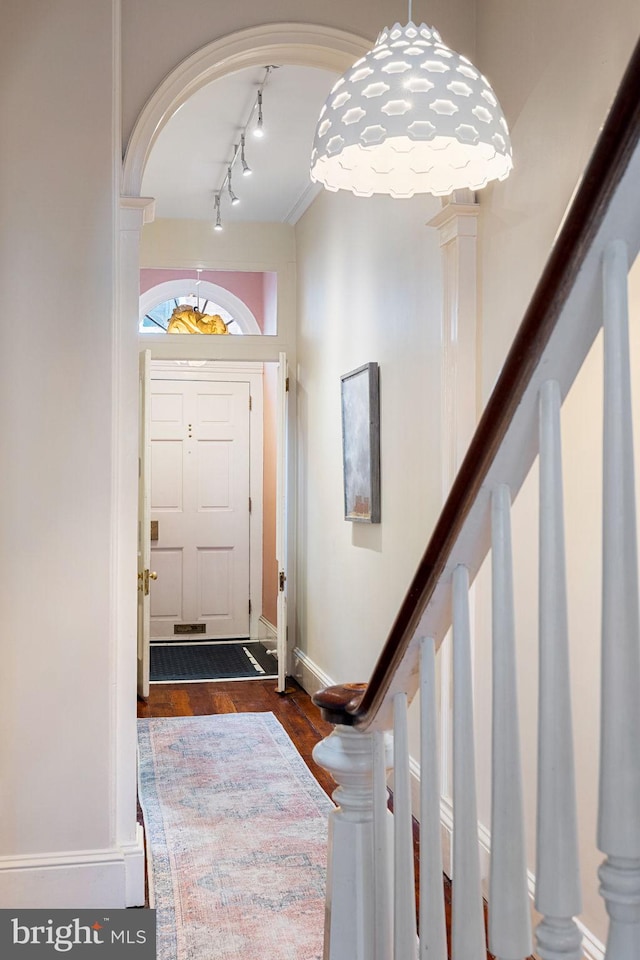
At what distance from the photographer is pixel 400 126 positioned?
169cm

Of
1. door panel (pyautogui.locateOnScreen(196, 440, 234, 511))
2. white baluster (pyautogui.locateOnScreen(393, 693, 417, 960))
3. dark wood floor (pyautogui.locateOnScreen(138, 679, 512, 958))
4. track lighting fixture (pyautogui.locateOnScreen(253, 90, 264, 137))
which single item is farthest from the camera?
door panel (pyautogui.locateOnScreen(196, 440, 234, 511))

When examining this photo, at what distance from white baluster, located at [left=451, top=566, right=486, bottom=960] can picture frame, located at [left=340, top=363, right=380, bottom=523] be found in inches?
135

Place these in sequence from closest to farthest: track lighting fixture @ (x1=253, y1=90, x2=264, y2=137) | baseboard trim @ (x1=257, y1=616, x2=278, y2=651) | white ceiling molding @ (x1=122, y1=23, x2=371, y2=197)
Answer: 1. white ceiling molding @ (x1=122, y1=23, x2=371, y2=197)
2. track lighting fixture @ (x1=253, y1=90, x2=264, y2=137)
3. baseboard trim @ (x1=257, y1=616, x2=278, y2=651)

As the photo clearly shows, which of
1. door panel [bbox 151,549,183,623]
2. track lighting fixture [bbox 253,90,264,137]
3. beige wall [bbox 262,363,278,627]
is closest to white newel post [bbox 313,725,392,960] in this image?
track lighting fixture [bbox 253,90,264,137]

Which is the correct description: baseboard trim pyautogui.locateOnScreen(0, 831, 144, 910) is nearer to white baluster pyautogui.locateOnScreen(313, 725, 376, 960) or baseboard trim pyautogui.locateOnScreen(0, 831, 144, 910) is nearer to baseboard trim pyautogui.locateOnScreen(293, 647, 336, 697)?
white baluster pyautogui.locateOnScreen(313, 725, 376, 960)

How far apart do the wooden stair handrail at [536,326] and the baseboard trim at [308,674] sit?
4.47m

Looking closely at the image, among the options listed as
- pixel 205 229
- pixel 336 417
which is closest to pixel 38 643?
pixel 336 417

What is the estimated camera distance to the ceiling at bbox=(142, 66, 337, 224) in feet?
14.4

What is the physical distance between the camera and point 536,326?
74 cm

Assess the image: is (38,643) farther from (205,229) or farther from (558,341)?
(205,229)

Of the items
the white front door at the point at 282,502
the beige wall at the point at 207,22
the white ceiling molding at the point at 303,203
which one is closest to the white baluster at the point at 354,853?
the beige wall at the point at 207,22

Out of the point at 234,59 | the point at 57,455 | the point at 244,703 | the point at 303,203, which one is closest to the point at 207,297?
the point at 303,203

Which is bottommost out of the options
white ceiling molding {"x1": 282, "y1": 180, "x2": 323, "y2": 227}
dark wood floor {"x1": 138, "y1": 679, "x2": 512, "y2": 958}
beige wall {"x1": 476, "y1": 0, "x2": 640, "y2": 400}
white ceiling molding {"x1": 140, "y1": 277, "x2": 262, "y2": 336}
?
dark wood floor {"x1": 138, "y1": 679, "x2": 512, "y2": 958}

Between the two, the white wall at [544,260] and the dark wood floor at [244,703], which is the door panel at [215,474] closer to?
the dark wood floor at [244,703]
